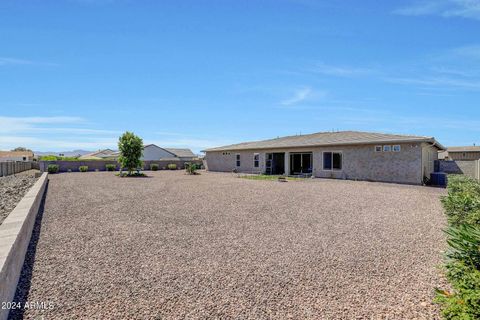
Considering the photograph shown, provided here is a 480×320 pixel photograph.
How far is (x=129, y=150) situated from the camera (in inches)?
968

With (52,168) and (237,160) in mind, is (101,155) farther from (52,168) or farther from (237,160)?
(237,160)

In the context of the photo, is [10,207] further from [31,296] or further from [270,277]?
[270,277]

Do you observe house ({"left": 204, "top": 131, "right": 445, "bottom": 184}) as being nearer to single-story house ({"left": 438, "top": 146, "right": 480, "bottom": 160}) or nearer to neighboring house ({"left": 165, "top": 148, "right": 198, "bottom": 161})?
single-story house ({"left": 438, "top": 146, "right": 480, "bottom": 160})

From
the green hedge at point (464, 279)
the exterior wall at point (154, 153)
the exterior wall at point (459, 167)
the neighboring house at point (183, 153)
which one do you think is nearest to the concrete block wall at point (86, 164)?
the exterior wall at point (154, 153)

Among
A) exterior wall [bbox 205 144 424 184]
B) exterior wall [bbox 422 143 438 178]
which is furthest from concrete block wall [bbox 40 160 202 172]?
exterior wall [bbox 422 143 438 178]

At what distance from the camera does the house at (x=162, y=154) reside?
172ft

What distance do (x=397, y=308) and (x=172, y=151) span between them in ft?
185

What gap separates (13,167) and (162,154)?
3374 cm

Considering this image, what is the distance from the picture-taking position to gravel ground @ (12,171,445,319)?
3215 millimetres

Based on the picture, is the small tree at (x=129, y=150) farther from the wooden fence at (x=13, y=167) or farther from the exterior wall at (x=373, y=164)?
the exterior wall at (x=373, y=164)

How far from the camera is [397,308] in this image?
3.19 meters

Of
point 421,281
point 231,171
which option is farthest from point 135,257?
point 231,171

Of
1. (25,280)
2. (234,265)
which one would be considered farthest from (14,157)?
(234,265)

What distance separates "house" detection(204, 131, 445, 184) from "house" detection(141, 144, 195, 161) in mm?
28811
